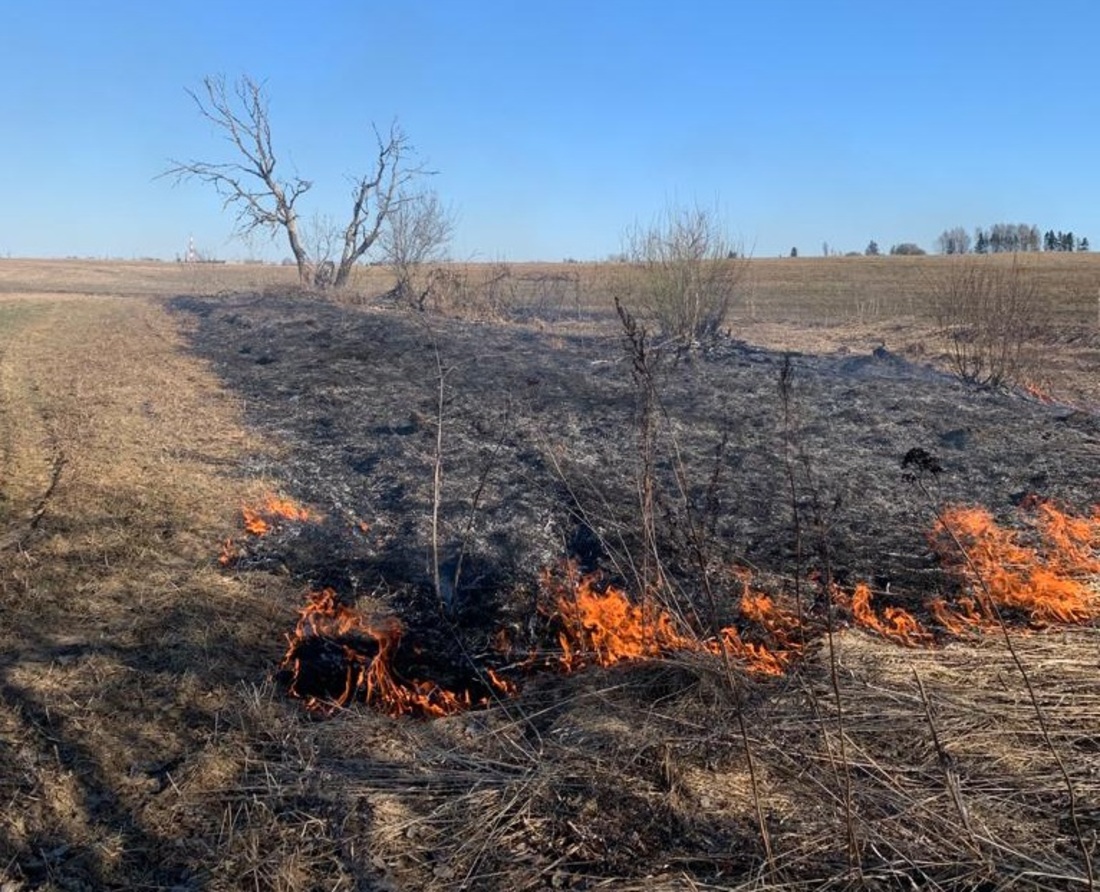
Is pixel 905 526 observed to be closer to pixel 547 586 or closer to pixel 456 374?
→ pixel 547 586

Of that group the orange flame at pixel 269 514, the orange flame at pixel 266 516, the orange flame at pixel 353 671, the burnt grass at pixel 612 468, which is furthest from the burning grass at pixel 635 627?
the orange flame at pixel 269 514

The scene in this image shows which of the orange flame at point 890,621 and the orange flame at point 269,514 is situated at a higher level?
the orange flame at point 269,514

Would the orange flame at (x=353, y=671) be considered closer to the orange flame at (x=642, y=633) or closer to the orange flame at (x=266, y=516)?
the orange flame at (x=642, y=633)

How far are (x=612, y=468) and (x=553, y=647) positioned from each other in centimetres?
294

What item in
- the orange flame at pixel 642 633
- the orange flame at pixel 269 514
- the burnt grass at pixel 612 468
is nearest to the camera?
the orange flame at pixel 642 633

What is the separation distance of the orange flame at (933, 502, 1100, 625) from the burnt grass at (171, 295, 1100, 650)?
204mm

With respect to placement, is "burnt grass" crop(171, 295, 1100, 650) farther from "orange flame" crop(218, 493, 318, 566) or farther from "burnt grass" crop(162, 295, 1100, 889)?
"orange flame" crop(218, 493, 318, 566)

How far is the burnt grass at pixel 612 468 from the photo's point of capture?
5633mm

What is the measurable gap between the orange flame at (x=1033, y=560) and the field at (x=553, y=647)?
0.03 meters

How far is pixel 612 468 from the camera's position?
304 inches

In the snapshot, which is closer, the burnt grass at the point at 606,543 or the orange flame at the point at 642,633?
the burnt grass at the point at 606,543

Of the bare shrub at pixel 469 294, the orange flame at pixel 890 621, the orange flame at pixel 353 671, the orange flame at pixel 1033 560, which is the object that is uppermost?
the bare shrub at pixel 469 294

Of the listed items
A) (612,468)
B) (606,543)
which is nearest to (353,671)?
(606,543)

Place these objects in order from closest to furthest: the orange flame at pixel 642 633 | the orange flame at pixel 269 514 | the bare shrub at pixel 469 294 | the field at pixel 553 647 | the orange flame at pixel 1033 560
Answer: the field at pixel 553 647 → the orange flame at pixel 642 633 → the orange flame at pixel 1033 560 → the orange flame at pixel 269 514 → the bare shrub at pixel 469 294
